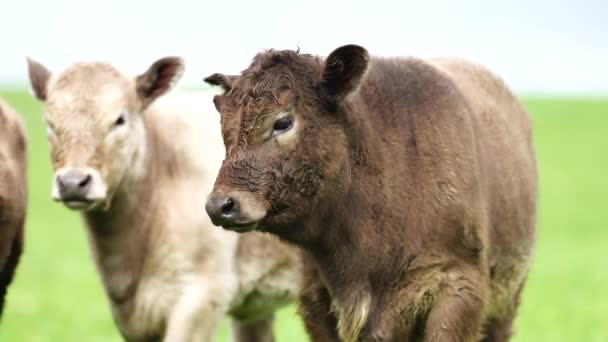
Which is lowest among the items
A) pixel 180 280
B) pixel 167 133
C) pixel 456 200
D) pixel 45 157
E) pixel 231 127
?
pixel 45 157

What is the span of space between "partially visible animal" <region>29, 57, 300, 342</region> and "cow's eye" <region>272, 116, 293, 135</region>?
2.21 metres

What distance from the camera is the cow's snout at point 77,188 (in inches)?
290

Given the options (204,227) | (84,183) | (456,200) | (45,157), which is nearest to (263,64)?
(456,200)

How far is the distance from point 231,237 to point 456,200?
2.56m

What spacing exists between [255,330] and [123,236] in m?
1.91

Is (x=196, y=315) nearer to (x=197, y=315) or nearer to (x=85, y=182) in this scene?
(x=197, y=315)

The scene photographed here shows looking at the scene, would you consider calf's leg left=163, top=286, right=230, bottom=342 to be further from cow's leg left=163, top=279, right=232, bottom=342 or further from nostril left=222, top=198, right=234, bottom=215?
nostril left=222, top=198, right=234, bottom=215

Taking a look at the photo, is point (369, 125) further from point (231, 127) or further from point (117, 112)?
point (117, 112)

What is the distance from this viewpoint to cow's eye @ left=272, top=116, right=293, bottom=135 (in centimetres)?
570

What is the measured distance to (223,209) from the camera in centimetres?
548

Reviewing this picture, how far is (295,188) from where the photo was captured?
575cm

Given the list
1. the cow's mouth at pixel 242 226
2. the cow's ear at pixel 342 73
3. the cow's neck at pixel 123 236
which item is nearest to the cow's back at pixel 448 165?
the cow's ear at pixel 342 73

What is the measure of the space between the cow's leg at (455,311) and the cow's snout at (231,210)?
1093 millimetres

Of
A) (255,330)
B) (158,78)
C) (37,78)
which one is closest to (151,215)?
(158,78)
